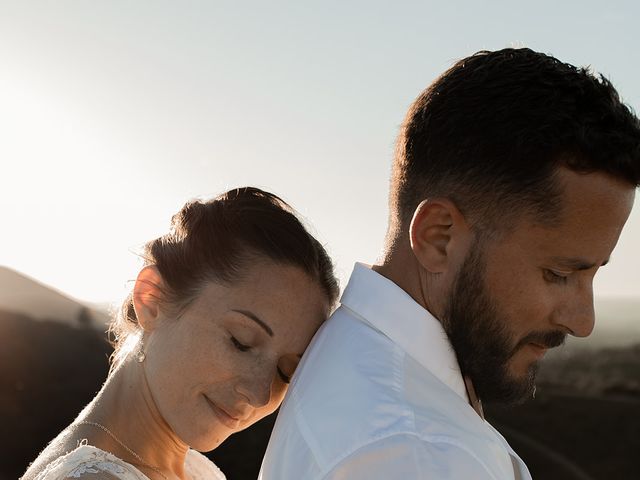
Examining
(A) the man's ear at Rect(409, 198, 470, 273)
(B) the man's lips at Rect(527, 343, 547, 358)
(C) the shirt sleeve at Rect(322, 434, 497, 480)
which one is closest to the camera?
(C) the shirt sleeve at Rect(322, 434, 497, 480)

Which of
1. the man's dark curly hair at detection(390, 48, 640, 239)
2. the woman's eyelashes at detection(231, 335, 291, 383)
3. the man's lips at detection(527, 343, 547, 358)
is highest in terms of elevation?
→ the man's dark curly hair at detection(390, 48, 640, 239)

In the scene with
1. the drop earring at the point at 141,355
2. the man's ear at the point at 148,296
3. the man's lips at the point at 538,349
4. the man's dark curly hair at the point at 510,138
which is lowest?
the drop earring at the point at 141,355

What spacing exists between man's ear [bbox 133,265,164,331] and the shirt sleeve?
1.16m

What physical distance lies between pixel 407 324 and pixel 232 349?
71 cm

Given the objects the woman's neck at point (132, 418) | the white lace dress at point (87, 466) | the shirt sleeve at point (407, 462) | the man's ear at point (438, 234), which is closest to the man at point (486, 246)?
the man's ear at point (438, 234)

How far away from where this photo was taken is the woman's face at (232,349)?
7.72ft

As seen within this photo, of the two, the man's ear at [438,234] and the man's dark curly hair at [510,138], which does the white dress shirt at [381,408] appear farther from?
the man's dark curly hair at [510,138]

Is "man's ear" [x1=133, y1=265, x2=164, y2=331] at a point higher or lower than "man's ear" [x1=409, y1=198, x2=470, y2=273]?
lower

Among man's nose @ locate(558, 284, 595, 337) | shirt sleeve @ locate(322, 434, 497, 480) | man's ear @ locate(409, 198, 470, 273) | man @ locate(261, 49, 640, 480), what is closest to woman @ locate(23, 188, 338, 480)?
man @ locate(261, 49, 640, 480)

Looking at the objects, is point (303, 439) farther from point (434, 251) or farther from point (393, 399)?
point (434, 251)

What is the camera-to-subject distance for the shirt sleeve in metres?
1.48

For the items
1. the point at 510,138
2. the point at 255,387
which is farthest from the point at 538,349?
the point at 255,387

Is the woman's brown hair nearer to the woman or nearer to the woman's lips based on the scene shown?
the woman

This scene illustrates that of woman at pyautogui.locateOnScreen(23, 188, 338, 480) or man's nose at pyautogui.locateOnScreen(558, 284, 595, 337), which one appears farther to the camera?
woman at pyautogui.locateOnScreen(23, 188, 338, 480)
